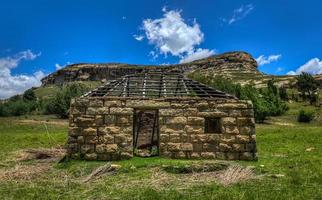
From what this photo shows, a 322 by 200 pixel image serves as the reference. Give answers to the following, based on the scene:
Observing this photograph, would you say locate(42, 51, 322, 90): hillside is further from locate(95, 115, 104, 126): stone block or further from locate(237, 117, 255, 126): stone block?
locate(95, 115, 104, 126): stone block

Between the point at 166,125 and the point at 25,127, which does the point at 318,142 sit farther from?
the point at 25,127

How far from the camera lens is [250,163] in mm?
11031

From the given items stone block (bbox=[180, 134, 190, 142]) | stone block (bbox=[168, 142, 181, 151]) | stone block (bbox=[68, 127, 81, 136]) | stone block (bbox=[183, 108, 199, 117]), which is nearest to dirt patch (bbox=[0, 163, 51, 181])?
Answer: stone block (bbox=[68, 127, 81, 136])

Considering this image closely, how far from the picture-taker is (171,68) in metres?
94.4

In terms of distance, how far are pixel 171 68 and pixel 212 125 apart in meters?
82.9

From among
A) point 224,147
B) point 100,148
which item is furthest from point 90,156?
point 224,147

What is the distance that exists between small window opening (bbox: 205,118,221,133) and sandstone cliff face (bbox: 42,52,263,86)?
72.7 m

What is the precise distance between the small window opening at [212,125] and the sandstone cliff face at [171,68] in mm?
72718

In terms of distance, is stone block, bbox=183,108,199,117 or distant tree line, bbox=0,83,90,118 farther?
distant tree line, bbox=0,83,90,118

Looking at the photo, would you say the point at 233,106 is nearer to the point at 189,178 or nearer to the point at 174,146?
the point at 174,146

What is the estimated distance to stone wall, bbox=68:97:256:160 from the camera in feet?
37.4

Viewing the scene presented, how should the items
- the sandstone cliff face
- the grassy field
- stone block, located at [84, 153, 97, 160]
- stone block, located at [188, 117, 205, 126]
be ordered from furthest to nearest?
the sandstone cliff face < stone block, located at [188, 117, 205, 126] < stone block, located at [84, 153, 97, 160] < the grassy field

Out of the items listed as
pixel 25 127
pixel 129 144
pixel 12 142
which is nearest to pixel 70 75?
pixel 25 127

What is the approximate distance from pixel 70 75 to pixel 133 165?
111777 millimetres
